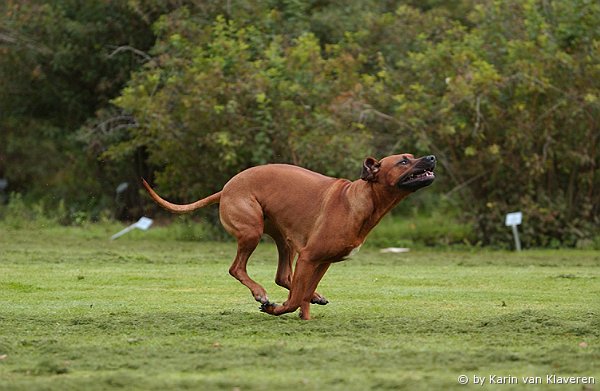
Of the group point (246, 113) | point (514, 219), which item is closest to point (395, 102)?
point (246, 113)

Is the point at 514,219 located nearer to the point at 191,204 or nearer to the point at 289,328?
the point at 191,204

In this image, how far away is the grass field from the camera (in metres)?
9.27

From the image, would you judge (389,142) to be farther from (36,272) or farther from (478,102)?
(36,272)

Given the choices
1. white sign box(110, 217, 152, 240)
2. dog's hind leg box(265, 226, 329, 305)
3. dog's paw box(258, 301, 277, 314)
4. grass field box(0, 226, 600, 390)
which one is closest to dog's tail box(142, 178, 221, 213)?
dog's hind leg box(265, 226, 329, 305)

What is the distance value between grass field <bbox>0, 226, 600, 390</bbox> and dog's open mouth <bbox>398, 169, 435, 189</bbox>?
53.9 inches

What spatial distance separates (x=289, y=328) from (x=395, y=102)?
53.4ft

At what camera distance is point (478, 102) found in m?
26.1

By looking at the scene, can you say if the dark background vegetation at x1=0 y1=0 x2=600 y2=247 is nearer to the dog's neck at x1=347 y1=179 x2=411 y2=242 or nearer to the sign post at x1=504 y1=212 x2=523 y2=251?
the sign post at x1=504 y1=212 x2=523 y2=251

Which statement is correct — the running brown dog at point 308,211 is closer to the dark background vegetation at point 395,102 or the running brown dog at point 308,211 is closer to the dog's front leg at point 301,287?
the dog's front leg at point 301,287

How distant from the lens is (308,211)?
1298 cm

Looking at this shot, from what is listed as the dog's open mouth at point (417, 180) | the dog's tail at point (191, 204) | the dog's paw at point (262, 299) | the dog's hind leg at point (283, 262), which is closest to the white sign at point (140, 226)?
the dog's tail at point (191, 204)

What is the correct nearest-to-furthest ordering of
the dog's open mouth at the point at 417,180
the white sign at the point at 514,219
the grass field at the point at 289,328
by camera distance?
the grass field at the point at 289,328 → the dog's open mouth at the point at 417,180 → the white sign at the point at 514,219

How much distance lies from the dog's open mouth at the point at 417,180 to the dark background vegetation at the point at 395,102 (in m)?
13.5

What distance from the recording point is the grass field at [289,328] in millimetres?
9266
